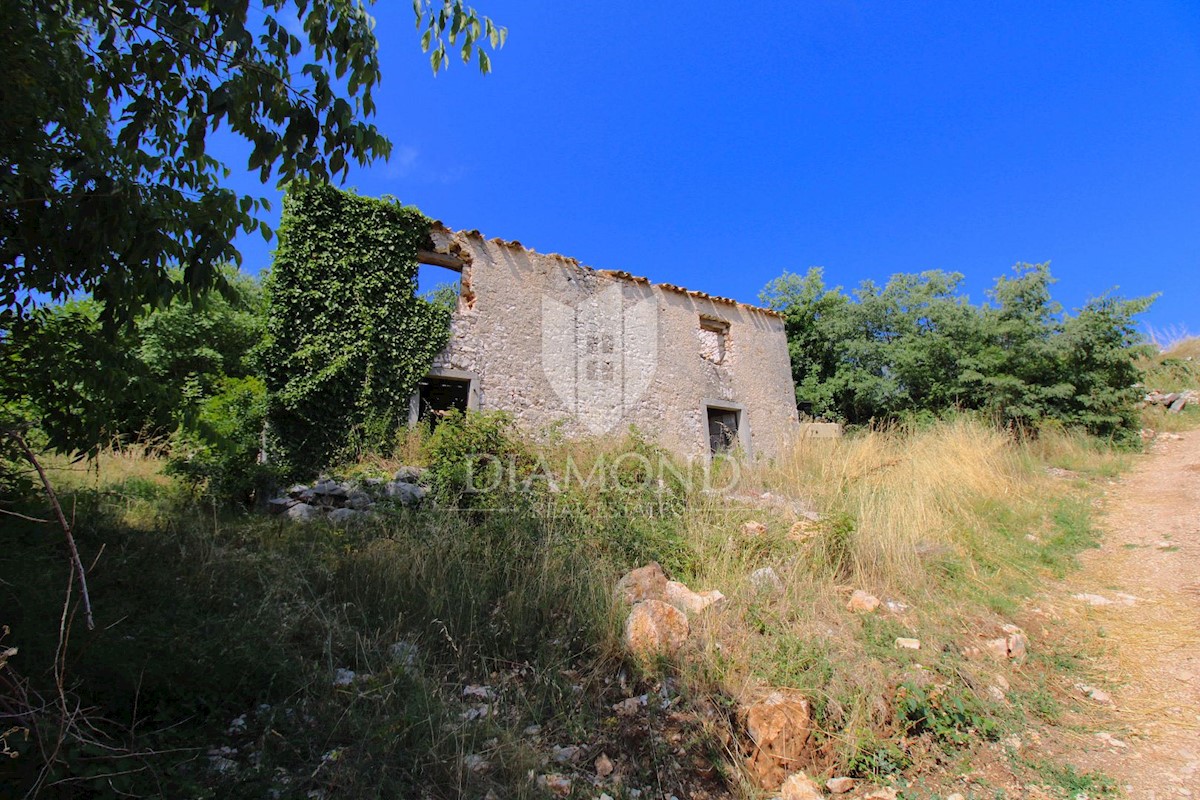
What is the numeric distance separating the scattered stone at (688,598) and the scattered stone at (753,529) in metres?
1.08

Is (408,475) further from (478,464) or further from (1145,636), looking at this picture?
(1145,636)

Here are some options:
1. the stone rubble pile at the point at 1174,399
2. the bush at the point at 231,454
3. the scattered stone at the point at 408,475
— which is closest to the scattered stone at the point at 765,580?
the scattered stone at the point at 408,475

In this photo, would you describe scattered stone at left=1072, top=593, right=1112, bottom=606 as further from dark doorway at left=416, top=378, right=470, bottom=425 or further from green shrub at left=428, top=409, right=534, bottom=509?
dark doorway at left=416, top=378, right=470, bottom=425

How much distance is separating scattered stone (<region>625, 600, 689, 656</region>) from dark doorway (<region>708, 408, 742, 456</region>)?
8630 millimetres

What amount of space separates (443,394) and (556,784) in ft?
24.9

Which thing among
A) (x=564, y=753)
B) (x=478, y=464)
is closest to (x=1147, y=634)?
(x=564, y=753)

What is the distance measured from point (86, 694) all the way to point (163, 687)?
0.27 metres

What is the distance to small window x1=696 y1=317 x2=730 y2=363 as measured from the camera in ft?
40.0

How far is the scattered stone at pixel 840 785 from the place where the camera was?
2559 millimetres

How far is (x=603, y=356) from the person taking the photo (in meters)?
10.6

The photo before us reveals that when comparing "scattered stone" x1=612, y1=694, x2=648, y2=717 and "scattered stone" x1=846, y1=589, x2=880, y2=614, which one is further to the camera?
"scattered stone" x1=846, y1=589, x2=880, y2=614

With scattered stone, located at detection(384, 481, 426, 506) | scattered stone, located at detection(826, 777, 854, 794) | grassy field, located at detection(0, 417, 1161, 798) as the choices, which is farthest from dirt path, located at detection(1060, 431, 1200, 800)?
scattered stone, located at detection(384, 481, 426, 506)

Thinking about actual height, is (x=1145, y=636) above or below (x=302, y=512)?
below

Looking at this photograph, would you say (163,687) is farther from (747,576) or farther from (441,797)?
(747,576)
